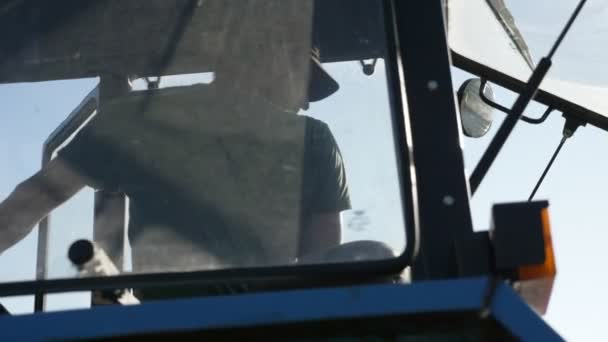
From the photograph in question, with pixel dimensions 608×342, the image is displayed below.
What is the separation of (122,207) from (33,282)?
0.21 m

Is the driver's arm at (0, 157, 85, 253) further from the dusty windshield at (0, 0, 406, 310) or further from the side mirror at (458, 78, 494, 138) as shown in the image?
the side mirror at (458, 78, 494, 138)

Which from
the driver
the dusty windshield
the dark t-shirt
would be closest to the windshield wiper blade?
the dusty windshield

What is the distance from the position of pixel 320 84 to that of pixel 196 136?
263 millimetres

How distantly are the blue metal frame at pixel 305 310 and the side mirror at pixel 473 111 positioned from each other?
3.75ft

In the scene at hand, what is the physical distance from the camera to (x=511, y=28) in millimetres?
3008

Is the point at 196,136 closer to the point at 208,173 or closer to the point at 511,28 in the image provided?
the point at 208,173

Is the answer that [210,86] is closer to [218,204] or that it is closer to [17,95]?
[218,204]

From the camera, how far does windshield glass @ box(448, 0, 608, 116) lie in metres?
2.82

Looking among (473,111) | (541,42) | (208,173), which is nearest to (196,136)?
(208,173)

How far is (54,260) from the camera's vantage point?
1.88 metres

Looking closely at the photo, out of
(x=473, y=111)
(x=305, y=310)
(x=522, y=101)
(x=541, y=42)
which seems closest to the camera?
(x=305, y=310)

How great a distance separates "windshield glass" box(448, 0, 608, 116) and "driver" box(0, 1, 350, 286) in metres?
0.91

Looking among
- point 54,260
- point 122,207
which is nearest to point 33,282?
point 54,260

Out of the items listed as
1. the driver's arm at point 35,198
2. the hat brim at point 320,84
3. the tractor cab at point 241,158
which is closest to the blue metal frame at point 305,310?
the tractor cab at point 241,158
